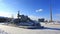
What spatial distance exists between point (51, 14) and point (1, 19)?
63.9m

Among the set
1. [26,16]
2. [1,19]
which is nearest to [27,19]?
[26,16]

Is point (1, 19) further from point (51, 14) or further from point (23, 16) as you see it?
point (23, 16)

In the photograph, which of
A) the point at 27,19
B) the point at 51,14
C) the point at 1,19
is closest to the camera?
the point at 27,19

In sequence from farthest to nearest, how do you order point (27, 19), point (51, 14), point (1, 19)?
1. point (1, 19)
2. point (51, 14)
3. point (27, 19)

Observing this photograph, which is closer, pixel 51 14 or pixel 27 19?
pixel 27 19

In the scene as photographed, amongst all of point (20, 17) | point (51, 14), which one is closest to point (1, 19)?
point (51, 14)

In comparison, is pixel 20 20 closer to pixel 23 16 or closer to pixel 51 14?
pixel 23 16

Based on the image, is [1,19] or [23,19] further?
[1,19]

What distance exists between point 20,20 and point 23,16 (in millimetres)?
1547

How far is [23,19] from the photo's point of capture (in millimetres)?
37844

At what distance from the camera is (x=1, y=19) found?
349ft

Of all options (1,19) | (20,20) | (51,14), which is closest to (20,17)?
(20,20)

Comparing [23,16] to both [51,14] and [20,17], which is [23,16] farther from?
[51,14]

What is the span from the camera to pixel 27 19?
37.8m
